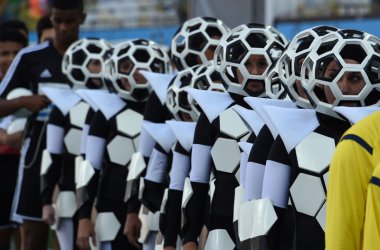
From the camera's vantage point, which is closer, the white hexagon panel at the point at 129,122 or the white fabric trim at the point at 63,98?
the white hexagon panel at the point at 129,122

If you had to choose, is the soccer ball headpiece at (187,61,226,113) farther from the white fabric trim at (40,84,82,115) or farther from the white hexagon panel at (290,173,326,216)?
the white fabric trim at (40,84,82,115)

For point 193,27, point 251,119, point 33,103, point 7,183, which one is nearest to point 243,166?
point 251,119

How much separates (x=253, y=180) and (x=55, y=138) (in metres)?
4.02

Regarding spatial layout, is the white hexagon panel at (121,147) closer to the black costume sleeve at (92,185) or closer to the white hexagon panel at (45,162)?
the black costume sleeve at (92,185)

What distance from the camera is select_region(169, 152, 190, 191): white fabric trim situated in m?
7.57

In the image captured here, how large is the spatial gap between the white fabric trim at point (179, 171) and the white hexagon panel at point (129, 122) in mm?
1263

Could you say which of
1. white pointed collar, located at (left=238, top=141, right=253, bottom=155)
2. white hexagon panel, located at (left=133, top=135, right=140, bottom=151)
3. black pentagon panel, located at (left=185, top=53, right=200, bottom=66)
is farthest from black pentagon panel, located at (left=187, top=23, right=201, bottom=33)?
white pointed collar, located at (left=238, top=141, right=253, bottom=155)

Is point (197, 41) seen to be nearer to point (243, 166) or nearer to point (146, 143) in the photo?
point (146, 143)

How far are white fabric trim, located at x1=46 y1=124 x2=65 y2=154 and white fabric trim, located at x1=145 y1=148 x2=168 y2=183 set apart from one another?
74.5 inches

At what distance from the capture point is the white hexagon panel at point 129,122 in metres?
8.84

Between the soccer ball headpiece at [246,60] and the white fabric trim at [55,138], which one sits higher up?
the soccer ball headpiece at [246,60]

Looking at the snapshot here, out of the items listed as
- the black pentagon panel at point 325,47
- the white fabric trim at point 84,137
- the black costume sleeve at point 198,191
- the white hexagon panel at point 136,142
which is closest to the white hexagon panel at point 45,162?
the white fabric trim at point 84,137

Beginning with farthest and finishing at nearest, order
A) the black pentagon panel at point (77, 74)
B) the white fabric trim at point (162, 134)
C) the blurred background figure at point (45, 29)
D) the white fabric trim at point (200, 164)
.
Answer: the blurred background figure at point (45, 29) → the black pentagon panel at point (77, 74) → the white fabric trim at point (162, 134) → the white fabric trim at point (200, 164)

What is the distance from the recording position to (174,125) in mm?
7609
